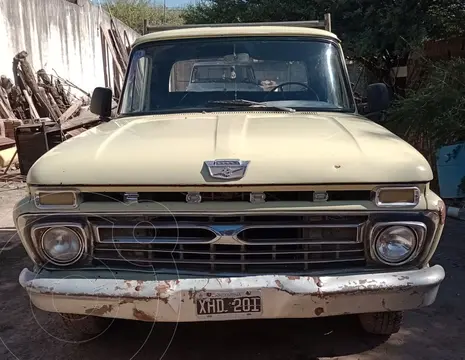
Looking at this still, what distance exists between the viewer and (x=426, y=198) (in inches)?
115

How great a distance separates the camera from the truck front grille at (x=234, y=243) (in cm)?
293

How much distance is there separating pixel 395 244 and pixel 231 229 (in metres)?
0.83

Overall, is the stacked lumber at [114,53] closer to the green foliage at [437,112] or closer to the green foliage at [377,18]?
the green foliage at [377,18]

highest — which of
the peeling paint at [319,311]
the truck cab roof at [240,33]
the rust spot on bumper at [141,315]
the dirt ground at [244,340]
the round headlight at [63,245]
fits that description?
the truck cab roof at [240,33]

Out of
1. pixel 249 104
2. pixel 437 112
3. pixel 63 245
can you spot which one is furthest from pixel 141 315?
pixel 437 112

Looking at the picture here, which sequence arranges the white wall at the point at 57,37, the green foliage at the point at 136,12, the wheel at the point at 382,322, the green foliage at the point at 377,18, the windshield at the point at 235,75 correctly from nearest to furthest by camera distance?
1. the wheel at the point at 382,322
2. the windshield at the point at 235,75
3. the green foliage at the point at 377,18
4. the white wall at the point at 57,37
5. the green foliage at the point at 136,12

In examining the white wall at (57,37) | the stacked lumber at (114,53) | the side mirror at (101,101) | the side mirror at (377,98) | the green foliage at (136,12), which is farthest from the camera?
the green foliage at (136,12)

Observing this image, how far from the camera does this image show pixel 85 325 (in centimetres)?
362

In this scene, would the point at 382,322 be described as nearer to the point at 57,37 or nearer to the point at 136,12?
the point at 57,37

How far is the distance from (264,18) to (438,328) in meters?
9.36

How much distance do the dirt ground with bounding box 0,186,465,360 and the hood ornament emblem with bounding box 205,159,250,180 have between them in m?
1.29

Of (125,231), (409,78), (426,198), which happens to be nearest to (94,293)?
(125,231)

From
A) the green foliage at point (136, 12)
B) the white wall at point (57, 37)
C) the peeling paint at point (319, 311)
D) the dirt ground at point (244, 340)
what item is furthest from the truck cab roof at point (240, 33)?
the green foliage at point (136, 12)

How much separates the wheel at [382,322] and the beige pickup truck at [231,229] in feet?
1.55
